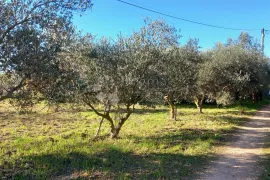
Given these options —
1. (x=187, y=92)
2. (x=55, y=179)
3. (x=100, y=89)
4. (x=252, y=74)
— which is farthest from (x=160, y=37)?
(x=252, y=74)

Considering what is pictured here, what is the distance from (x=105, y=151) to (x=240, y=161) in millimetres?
4585

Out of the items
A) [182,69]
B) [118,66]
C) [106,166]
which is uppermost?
[182,69]

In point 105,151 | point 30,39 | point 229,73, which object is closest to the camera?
point 30,39

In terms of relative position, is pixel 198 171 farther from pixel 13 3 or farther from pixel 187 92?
pixel 187 92

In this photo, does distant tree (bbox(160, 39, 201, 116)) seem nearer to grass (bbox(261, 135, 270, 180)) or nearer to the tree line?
the tree line

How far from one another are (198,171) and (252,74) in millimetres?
14337

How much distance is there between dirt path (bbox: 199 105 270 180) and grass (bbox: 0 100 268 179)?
0.46 metres

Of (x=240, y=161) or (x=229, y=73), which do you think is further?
(x=229, y=73)

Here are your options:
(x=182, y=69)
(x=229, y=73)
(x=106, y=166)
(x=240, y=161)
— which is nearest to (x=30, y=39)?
(x=106, y=166)

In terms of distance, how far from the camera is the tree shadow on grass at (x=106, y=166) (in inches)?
255

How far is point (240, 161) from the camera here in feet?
25.9

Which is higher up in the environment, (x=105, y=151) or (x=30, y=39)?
(x=30, y=39)

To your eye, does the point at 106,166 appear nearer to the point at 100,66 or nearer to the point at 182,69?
the point at 100,66

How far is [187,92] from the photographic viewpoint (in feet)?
51.3
